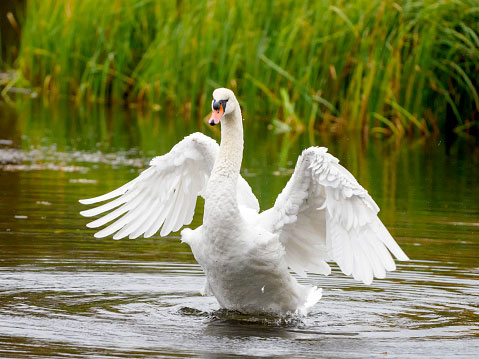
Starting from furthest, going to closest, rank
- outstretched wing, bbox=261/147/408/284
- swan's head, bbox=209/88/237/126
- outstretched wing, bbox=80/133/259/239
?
1. outstretched wing, bbox=80/133/259/239
2. swan's head, bbox=209/88/237/126
3. outstretched wing, bbox=261/147/408/284

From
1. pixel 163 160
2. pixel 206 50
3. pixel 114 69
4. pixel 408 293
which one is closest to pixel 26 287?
pixel 163 160

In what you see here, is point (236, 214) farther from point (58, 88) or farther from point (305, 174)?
point (58, 88)

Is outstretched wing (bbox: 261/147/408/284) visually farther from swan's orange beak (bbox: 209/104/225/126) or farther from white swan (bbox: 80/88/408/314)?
swan's orange beak (bbox: 209/104/225/126)

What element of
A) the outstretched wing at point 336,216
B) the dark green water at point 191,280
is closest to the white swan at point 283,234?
the outstretched wing at point 336,216

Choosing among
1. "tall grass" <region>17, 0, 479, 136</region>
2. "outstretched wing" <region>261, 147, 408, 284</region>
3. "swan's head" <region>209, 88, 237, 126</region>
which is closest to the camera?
"outstretched wing" <region>261, 147, 408, 284</region>

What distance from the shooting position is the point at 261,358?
6.00 m

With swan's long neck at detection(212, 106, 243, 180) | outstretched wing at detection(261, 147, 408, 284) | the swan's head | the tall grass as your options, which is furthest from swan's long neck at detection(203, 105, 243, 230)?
the tall grass

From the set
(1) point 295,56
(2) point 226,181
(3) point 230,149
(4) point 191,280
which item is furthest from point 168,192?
(1) point 295,56

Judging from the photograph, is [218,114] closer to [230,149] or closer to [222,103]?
[222,103]

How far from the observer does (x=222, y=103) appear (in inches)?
281

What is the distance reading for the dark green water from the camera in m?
6.32

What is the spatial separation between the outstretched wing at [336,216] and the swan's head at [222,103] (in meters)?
0.62

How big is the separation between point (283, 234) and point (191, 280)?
1.22 meters

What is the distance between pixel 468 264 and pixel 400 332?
2.25 meters
